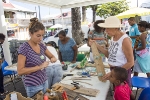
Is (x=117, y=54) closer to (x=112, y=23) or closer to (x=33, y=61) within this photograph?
(x=112, y=23)

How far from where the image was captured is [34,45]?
175 centimetres

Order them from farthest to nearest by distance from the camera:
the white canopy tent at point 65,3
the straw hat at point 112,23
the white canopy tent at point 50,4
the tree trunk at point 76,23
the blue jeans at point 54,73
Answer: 1. the tree trunk at point 76,23
2. the white canopy tent at point 65,3
3. the white canopy tent at point 50,4
4. the blue jeans at point 54,73
5. the straw hat at point 112,23

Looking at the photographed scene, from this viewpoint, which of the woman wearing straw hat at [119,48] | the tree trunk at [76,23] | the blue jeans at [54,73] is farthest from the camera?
the tree trunk at [76,23]

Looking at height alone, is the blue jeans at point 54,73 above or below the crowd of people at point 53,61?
below

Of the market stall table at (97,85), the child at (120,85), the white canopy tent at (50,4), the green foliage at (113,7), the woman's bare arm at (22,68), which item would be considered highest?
the green foliage at (113,7)

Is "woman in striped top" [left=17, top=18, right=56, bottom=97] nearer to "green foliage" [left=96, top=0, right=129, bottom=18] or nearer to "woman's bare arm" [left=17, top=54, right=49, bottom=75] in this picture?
"woman's bare arm" [left=17, top=54, right=49, bottom=75]

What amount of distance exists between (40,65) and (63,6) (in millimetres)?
5479

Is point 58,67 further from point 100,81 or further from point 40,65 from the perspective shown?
point 40,65

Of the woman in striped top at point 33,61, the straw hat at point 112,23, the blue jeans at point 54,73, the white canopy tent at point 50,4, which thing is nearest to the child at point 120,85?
the straw hat at point 112,23

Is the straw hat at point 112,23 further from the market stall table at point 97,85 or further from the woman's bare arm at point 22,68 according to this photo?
the woman's bare arm at point 22,68

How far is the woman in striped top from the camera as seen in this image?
5.32 feet

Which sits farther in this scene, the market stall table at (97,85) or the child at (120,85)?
the market stall table at (97,85)

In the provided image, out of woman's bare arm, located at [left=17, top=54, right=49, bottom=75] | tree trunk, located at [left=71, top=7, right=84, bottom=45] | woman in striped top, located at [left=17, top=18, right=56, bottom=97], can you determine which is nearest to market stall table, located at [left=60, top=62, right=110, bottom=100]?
woman in striped top, located at [left=17, top=18, right=56, bottom=97]

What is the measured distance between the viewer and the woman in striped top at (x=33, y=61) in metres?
1.62
